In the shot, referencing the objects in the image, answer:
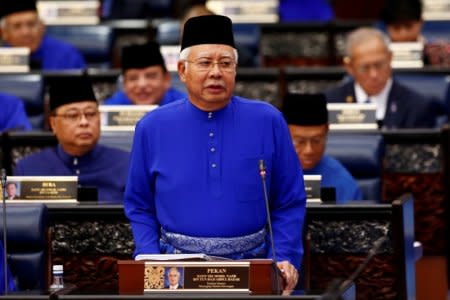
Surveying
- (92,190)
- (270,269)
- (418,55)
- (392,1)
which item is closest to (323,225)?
(92,190)

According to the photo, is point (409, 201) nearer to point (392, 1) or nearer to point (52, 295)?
point (52, 295)

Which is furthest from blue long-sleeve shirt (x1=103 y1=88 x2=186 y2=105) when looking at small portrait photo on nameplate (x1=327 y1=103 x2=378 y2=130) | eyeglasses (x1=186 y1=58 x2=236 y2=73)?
eyeglasses (x1=186 y1=58 x2=236 y2=73)

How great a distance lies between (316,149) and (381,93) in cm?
185

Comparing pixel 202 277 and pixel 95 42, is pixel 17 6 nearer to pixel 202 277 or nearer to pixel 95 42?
pixel 95 42

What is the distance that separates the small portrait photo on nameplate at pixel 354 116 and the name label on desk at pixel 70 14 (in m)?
3.81

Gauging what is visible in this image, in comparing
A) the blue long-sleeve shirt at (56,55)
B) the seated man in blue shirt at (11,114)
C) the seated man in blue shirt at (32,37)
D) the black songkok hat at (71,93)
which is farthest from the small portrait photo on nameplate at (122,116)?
the blue long-sleeve shirt at (56,55)

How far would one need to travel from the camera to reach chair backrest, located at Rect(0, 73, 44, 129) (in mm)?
8555

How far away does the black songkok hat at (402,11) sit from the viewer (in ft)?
30.9

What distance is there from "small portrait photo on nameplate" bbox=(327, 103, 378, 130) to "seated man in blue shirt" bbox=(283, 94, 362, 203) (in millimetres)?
867

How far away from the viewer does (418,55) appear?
9.04 m

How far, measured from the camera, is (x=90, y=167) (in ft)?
21.8

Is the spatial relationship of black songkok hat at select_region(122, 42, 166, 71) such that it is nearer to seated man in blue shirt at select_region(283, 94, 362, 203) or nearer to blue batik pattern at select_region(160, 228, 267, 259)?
seated man in blue shirt at select_region(283, 94, 362, 203)

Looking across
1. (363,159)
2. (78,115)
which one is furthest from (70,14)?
(363,159)

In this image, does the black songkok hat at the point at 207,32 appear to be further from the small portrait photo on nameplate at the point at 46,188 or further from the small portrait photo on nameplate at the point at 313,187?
the small portrait photo on nameplate at the point at 46,188
